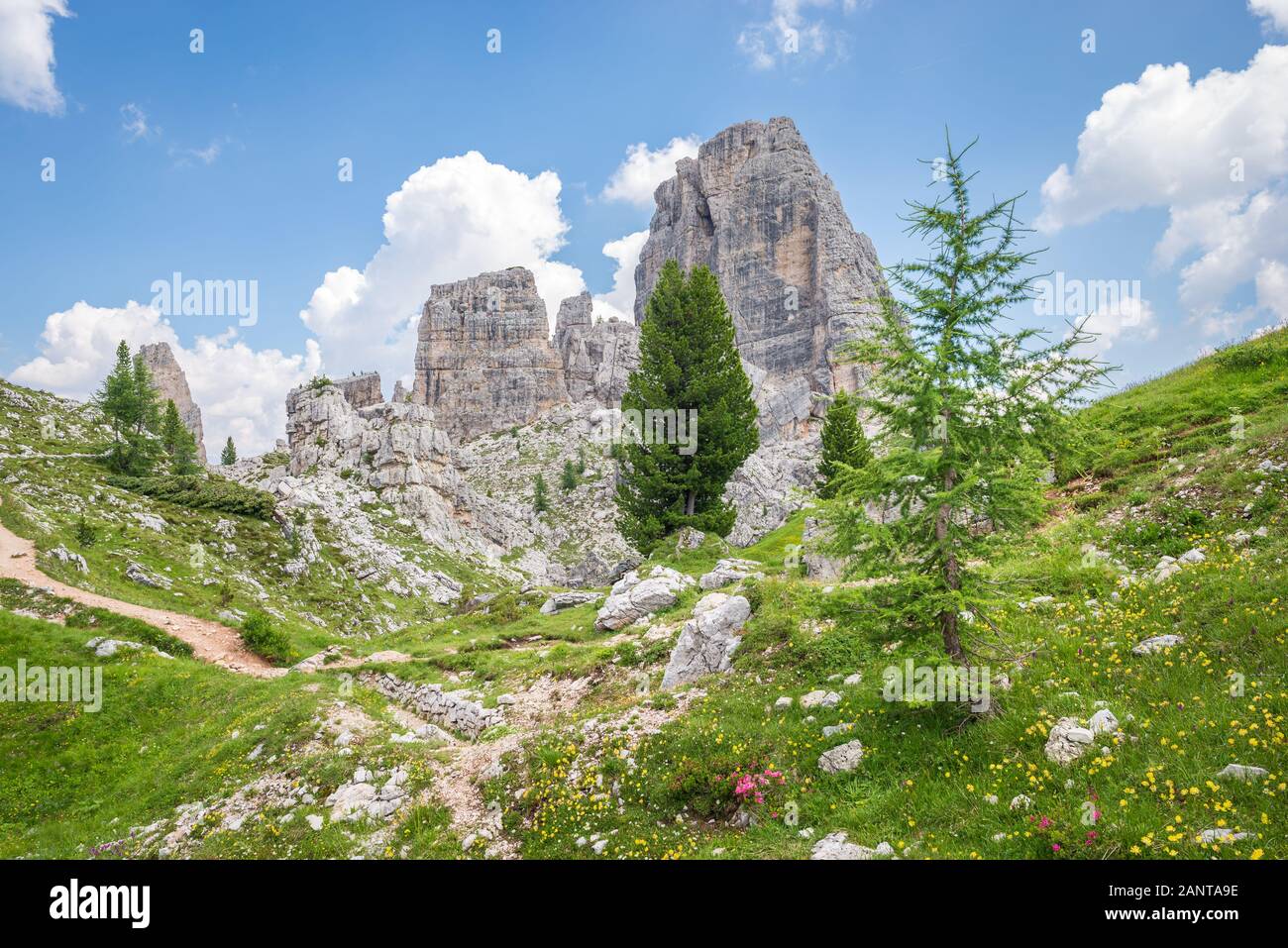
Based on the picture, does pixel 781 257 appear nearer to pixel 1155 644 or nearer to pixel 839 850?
pixel 1155 644

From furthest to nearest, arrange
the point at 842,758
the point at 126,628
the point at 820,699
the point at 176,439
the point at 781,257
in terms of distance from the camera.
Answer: the point at 781,257, the point at 176,439, the point at 126,628, the point at 820,699, the point at 842,758

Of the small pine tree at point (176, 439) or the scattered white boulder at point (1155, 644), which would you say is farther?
the small pine tree at point (176, 439)

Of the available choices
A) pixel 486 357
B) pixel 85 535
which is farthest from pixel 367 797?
pixel 486 357

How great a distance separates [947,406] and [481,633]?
2349 cm

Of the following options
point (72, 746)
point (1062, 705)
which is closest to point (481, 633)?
point (72, 746)

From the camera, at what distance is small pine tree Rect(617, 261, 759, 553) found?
3167 cm

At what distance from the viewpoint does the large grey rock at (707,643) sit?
15336 mm

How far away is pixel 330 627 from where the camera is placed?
36.9m

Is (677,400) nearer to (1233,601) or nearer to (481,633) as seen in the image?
(481,633)

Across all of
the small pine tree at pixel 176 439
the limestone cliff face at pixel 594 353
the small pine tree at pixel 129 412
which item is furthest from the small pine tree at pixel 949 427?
the limestone cliff face at pixel 594 353

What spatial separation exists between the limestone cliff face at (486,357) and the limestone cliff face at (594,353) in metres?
5.60

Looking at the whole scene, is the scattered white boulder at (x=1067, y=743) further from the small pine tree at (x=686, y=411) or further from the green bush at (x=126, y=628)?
the green bush at (x=126, y=628)

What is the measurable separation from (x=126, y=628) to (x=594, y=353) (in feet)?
540

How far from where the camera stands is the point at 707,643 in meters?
16.0
